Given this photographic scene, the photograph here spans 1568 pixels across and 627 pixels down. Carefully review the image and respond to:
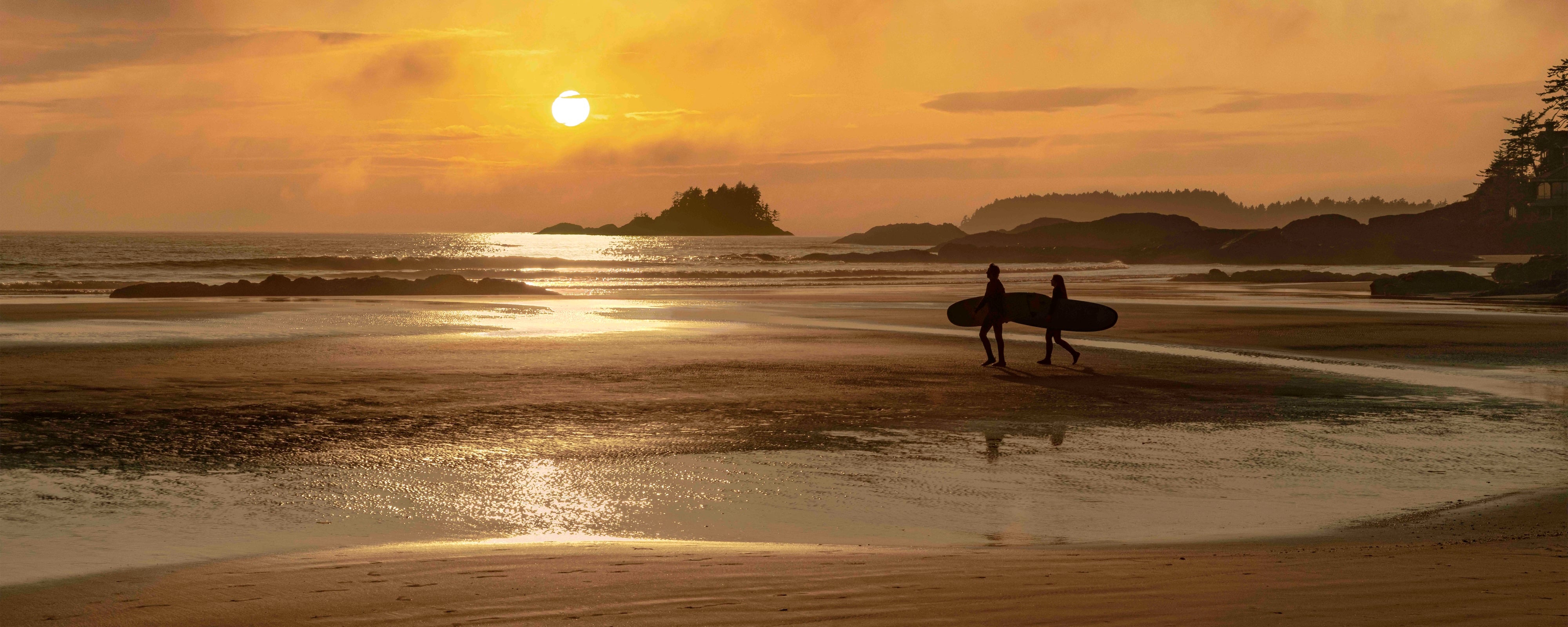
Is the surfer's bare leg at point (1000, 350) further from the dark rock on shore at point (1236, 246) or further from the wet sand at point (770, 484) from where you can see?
the dark rock on shore at point (1236, 246)

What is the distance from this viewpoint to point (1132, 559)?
6477mm

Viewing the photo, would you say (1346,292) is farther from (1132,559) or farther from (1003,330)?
(1132,559)

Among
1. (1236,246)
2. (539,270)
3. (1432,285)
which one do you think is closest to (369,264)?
(539,270)

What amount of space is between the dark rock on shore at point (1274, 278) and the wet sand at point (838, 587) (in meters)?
54.5

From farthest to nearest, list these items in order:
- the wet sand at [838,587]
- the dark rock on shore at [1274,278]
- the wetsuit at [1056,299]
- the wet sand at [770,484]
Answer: the dark rock on shore at [1274,278] < the wetsuit at [1056,299] < the wet sand at [770,484] < the wet sand at [838,587]

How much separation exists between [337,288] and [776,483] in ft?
135

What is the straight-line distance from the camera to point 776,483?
9.13 m

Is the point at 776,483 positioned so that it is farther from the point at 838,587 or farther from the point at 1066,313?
the point at 1066,313

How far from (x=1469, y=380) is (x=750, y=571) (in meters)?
14.5

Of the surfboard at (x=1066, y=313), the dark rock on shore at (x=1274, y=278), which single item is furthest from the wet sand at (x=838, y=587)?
the dark rock on shore at (x=1274, y=278)

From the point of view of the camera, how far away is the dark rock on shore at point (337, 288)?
43.4 meters

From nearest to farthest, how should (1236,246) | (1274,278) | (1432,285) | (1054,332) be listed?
1. (1054,332)
2. (1432,285)
3. (1274,278)
4. (1236,246)

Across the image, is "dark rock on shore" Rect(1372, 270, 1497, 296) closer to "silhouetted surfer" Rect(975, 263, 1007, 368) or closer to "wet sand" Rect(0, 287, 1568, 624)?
→ "wet sand" Rect(0, 287, 1568, 624)

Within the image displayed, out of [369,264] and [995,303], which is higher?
[995,303]
